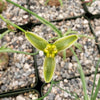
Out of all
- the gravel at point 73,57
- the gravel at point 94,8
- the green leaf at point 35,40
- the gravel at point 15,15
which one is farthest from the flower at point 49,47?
the gravel at point 94,8

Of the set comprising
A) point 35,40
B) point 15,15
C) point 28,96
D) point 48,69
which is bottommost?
point 28,96

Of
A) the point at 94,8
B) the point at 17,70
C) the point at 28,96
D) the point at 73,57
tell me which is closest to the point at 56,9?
the point at 94,8

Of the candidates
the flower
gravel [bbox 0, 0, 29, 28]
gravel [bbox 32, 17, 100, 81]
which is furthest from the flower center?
gravel [bbox 0, 0, 29, 28]

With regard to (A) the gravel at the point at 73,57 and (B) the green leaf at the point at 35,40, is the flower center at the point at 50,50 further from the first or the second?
(A) the gravel at the point at 73,57

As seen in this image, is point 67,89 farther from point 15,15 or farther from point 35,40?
point 15,15

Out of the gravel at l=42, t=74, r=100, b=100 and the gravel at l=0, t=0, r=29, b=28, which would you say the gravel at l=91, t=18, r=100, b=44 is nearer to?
the gravel at l=42, t=74, r=100, b=100

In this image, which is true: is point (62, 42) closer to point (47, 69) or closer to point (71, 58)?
point (47, 69)
